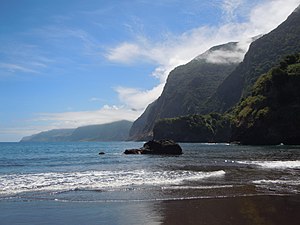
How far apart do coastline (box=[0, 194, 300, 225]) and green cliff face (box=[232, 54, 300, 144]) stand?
104067 millimetres

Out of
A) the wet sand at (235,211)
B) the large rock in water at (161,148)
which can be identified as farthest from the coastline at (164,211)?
the large rock in water at (161,148)

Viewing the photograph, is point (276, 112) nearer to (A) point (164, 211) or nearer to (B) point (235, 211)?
(B) point (235, 211)

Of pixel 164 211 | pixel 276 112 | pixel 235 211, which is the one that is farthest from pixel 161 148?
pixel 276 112

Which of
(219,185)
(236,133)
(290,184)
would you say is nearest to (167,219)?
(219,185)

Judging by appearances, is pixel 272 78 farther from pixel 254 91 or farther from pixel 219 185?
pixel 219 185

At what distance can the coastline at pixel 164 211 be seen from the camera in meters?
13.5

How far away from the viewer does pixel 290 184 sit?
75.9 feet

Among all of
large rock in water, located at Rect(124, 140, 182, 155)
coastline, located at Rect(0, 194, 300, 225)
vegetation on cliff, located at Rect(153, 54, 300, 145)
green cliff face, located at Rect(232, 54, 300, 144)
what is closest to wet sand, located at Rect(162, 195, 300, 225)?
coastline, located at Rect(0, 194, 300, 225)

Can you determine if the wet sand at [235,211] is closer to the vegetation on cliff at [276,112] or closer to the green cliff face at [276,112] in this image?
the green cliff face at [276,112]

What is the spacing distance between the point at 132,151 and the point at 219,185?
5527cm

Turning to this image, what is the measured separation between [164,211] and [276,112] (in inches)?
4440

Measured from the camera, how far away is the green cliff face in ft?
375

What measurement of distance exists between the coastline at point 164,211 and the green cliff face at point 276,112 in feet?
341

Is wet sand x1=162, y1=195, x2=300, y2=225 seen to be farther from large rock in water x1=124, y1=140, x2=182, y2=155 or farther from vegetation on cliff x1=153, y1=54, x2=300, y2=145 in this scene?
vegetation on cliff x1=153, y1=54, x2=300, y2=145
